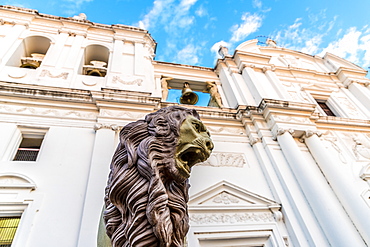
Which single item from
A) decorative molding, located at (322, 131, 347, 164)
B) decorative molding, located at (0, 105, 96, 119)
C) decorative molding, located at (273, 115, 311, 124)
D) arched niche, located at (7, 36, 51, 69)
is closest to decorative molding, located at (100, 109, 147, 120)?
decorative molding, located at (0, 105, 96, 119)

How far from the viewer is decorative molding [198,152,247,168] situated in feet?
18.2

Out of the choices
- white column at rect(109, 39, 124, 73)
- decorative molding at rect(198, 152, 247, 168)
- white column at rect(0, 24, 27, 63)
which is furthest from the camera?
white column at rect(109, 39, 124, 73)

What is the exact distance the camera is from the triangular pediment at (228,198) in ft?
15.4

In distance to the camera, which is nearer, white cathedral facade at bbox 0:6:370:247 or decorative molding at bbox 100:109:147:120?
white cathedral facade at bbox 0:6:370:247

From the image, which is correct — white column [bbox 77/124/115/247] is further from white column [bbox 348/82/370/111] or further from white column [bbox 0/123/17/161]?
white column [bbox 348/82/370/111]

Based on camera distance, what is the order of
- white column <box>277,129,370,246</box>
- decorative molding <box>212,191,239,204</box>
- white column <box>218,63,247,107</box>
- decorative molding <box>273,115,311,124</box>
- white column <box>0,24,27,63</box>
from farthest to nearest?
white column <box>218,63,247,107</box>, white column <box>0,24,27,63</box>, decorative molding <box>273,115,311,124</box>, decorative molding <box>212,191,239,204</box>, white column <box>277,129,370,246</box>

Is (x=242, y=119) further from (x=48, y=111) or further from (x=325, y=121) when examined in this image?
(x=48, y=111)

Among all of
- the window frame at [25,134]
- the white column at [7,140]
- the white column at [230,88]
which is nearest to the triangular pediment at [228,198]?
the white column at [230,88]

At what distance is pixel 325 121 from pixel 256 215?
180 inches

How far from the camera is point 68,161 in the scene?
176 inches

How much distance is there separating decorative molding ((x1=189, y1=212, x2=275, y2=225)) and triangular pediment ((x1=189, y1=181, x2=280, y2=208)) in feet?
0.59

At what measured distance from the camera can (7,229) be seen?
11.7ft

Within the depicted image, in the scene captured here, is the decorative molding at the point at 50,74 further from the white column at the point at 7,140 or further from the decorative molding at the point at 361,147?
the decorative molding at the point at 361,147

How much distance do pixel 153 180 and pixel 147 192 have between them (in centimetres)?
12
